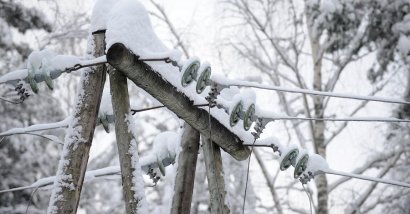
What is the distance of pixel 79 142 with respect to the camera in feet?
8.86

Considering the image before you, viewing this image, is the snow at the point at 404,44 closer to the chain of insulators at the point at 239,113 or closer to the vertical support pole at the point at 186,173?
the chain of insulators at the point at 239,113

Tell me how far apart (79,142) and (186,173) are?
87cm

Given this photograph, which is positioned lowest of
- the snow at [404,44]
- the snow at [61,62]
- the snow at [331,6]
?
the snow at [61,62]

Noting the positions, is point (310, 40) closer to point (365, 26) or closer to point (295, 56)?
point (295, 56)

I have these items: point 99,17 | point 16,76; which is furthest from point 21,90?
point 99,17

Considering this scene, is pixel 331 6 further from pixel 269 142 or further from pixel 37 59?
pixel 37 59

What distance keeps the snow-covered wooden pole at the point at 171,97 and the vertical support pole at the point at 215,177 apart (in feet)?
0.24

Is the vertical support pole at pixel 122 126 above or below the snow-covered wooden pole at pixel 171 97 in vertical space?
below

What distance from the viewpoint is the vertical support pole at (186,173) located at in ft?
10.5

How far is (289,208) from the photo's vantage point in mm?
10766

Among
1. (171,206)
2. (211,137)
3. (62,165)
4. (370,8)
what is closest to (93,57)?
(62,165)

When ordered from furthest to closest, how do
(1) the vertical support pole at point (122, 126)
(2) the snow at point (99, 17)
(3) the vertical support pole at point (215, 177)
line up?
(3) the vertical support pole at point (215, 177) < (2) the snow at point (99, 17) < (1) the vertical support pole at point (122, 126)

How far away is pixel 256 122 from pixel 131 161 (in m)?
0.83

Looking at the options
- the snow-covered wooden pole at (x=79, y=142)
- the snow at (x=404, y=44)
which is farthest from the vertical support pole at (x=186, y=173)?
the snow at (x=404, y=44)
